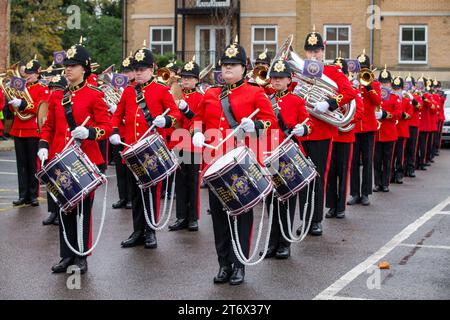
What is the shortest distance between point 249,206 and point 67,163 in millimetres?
1617

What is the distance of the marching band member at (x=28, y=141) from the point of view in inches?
480

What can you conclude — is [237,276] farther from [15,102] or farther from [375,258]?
[15,102]

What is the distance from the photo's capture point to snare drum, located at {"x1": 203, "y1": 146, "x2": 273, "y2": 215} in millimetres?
6922

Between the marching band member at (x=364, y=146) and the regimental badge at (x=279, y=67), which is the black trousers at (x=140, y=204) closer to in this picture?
the regimental badge at (x=279, y=67)

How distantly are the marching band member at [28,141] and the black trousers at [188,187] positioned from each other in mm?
2344

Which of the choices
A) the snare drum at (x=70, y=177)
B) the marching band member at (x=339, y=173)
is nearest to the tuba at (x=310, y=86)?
the marching band member at (x=339, y=173)

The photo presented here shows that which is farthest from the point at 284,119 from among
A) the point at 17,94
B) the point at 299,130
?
the point at 17,94

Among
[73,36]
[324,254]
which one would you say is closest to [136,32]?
[73,36]

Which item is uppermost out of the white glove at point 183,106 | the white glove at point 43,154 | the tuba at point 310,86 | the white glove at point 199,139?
the tuba at point 310,86

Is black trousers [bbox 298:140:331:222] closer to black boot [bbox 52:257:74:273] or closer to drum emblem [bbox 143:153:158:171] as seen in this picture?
drum emblem [bbox 143:153:158:171]

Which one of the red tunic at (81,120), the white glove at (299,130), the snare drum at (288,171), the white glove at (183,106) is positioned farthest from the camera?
the white glove at (183,106)

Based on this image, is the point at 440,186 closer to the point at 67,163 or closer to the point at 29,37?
the point at 67,163

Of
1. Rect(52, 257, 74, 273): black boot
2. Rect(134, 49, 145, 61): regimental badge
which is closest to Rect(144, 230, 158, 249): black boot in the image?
Rect(52, 257, 74, 273): black boot
